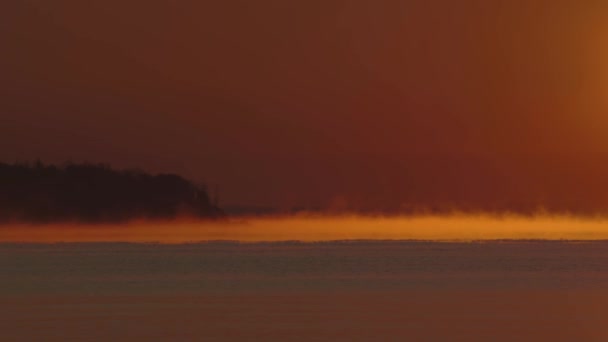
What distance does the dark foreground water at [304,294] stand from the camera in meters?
23.8

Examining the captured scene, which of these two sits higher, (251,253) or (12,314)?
(251,253)

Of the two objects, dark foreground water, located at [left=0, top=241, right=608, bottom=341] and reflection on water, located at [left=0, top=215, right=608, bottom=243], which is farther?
reflection on water, located at [left=0, top=215, right=608, bottom=243]

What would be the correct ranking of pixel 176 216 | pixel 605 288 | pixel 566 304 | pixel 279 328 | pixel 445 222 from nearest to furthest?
pixel 279 328
pixel 566 304
pixel 605 288
pixel 445 222
pixel 176 216

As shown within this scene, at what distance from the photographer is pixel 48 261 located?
43000 mm

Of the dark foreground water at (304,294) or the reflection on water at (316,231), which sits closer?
the dark foreground water at (304,294)

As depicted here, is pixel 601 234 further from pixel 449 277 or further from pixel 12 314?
pixel 12 314

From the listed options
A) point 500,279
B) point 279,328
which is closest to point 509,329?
point 279,328

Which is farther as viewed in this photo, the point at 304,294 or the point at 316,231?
the point at 316,231

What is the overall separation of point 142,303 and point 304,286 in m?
5.48

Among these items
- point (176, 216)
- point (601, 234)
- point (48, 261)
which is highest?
point (176, 216)

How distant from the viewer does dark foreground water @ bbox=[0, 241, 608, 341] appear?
23.8 metres

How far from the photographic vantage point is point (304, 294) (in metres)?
30.9

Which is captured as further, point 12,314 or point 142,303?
point 142,303

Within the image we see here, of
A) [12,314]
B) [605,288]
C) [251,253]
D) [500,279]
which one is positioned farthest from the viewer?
[251,253]
